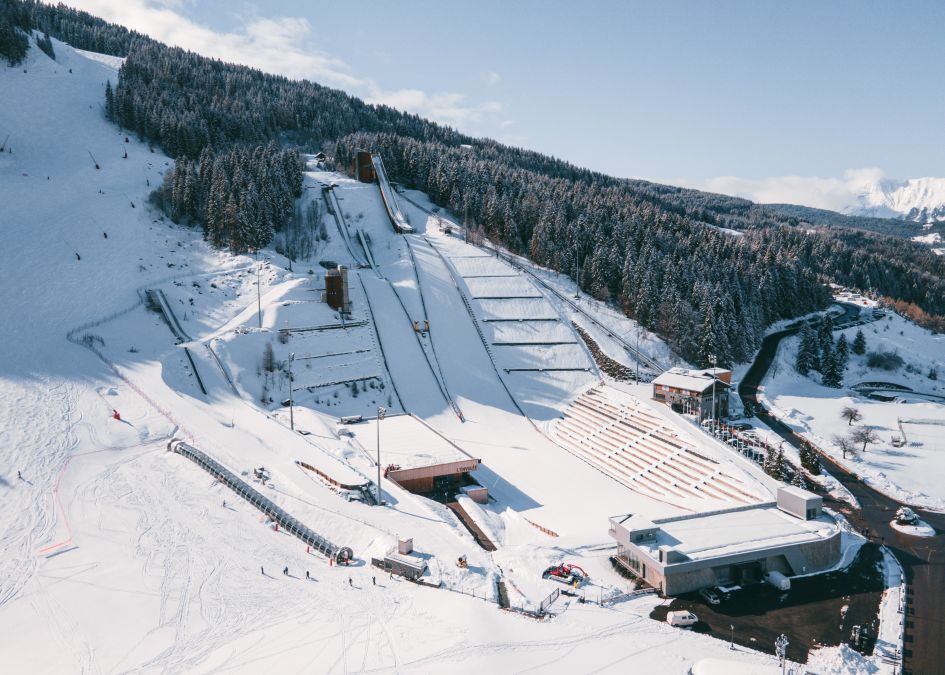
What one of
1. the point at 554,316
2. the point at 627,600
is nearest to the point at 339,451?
the point at 627,600

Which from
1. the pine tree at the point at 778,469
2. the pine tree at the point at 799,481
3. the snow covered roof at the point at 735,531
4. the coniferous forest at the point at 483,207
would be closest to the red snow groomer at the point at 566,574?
the snow covered roof at the point at 735,531

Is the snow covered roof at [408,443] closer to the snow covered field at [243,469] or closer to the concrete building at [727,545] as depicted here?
the snow covered field at [243,469]

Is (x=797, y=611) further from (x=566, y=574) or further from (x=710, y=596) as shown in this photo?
(x=566, y=574)

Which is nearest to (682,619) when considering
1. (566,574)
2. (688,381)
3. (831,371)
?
(566,574)

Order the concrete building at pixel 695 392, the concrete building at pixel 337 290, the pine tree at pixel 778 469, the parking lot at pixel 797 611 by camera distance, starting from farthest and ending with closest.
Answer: the concrete building at pixel 337 290, the concrete building at pixel 695 392, the pine tree at pixel 778 469, the parking lot at pixel 797 611

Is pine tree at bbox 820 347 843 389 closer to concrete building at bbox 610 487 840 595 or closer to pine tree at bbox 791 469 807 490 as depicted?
pine tree at bbox 791 469 807 490

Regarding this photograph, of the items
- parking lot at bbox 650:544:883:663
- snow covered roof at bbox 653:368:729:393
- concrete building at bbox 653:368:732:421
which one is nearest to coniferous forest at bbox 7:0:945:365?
snow covered roof at bbox 653:368:729:393
